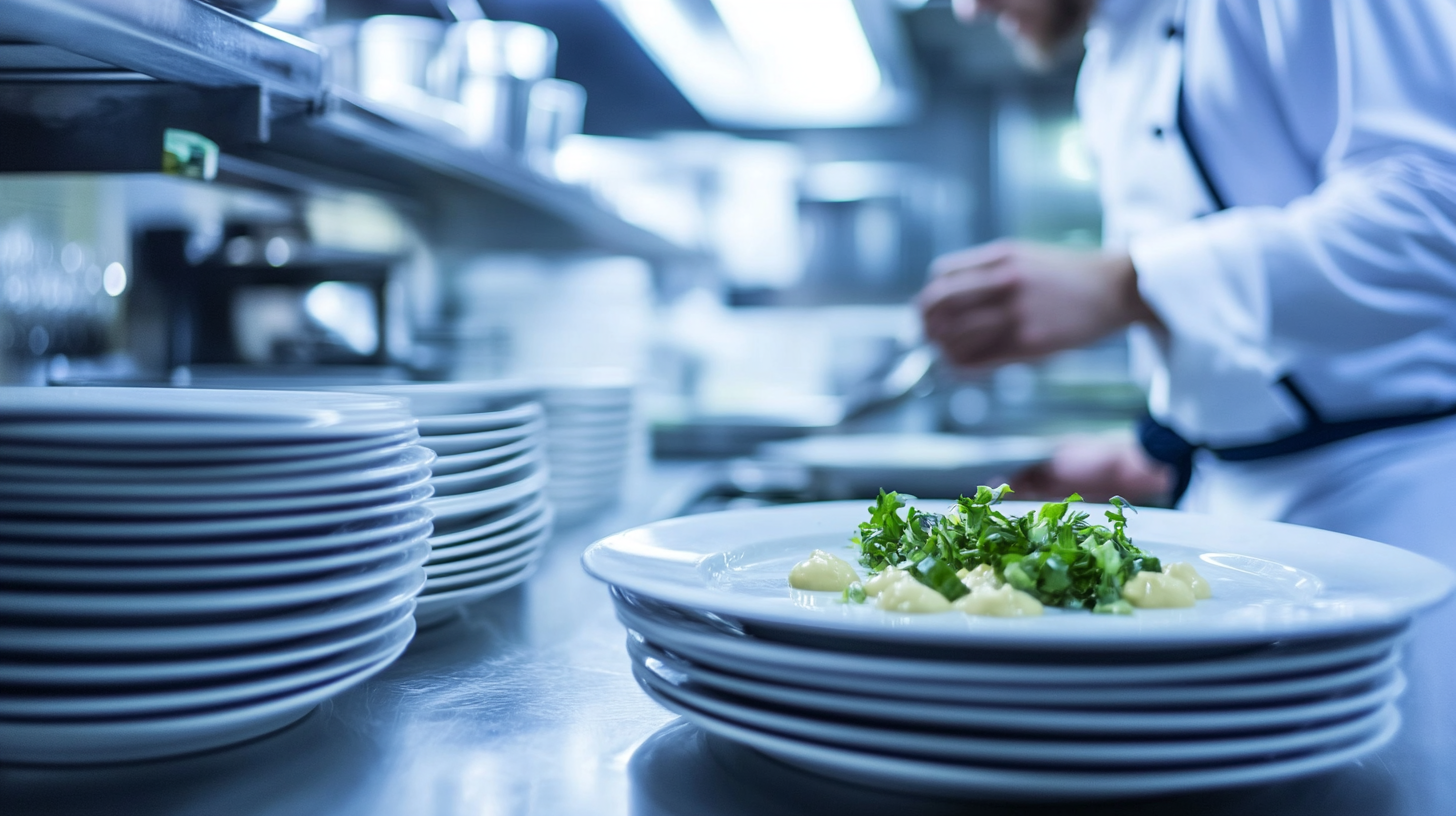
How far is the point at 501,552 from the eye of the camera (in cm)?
74

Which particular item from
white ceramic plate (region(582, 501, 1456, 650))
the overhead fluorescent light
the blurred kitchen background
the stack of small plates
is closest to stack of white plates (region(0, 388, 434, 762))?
white ceramic plate (region(582, 501, 1456, 650))

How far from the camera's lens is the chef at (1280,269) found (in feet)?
3.75

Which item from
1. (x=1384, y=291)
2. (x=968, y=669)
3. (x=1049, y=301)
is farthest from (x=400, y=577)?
(x=1384, y=291)

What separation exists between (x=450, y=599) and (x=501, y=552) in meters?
0.06

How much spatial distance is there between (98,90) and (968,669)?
2.45 ft

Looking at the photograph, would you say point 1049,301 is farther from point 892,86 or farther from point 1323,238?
point 892,86

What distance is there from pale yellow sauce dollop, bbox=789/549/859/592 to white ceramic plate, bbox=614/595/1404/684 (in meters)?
0.15

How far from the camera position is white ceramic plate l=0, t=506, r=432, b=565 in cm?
43

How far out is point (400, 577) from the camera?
0.52 metres

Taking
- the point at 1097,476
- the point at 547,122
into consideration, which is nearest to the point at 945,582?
the point at 547,122

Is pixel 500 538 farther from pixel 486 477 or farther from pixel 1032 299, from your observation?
pixel 1032 299

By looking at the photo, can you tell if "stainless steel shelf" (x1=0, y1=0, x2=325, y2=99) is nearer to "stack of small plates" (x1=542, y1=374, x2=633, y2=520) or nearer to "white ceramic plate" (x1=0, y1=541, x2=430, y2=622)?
"white ceramic plate" (x1=0, y1=541, x2=430, y2=622)

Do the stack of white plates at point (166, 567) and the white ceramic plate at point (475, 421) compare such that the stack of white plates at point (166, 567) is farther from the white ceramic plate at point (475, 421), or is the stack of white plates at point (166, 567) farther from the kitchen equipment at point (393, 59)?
Result: the kitchen equipment at point (393, 59)

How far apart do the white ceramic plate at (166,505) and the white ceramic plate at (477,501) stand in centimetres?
19
